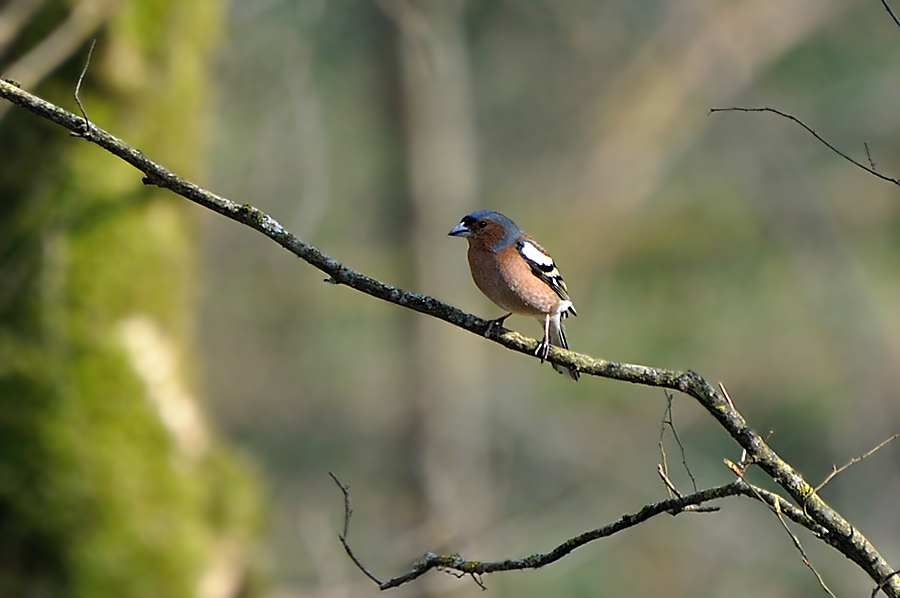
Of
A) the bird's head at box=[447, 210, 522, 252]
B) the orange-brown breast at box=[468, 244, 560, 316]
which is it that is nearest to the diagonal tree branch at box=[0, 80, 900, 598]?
the orange-brown breast at box=[468, 244, 560, 316]

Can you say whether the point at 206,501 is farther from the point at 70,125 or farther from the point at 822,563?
the point at 822,563

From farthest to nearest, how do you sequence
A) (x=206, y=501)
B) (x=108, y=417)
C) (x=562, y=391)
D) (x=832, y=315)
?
1. (x=562, y=391)
2. (x=832, y=315)
3. (x=206, y=501)
4. (x=108, y=417)

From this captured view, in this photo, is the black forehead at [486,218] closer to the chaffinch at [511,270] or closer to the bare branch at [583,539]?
the chaffinch at [511,270]

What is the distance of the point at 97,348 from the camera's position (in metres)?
6.17

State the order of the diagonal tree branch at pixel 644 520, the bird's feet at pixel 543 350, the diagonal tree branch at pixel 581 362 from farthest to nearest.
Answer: the bird's feet at pixel 543 350
the diagonal tree branch at pixel 581 362
the diagonal tree branch at pixel 644 520

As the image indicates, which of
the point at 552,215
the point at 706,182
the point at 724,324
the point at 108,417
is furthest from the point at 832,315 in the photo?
the point at 108,417

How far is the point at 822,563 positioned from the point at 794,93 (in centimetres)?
760

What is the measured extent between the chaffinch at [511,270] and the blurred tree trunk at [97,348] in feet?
9.09

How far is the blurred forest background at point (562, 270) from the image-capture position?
1113 centimetres

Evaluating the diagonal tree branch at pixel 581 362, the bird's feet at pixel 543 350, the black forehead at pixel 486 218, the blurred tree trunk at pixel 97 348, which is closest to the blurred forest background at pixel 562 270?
the blurred tree trunk at pixel 97 348

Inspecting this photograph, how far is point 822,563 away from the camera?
13.5 m

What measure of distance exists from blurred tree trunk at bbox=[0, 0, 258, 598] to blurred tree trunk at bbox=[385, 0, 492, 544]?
4.64 metres

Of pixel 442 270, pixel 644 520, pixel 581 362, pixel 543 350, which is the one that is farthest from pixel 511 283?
pixel 442 270

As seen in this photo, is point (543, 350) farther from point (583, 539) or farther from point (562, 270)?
point (562, 270)
